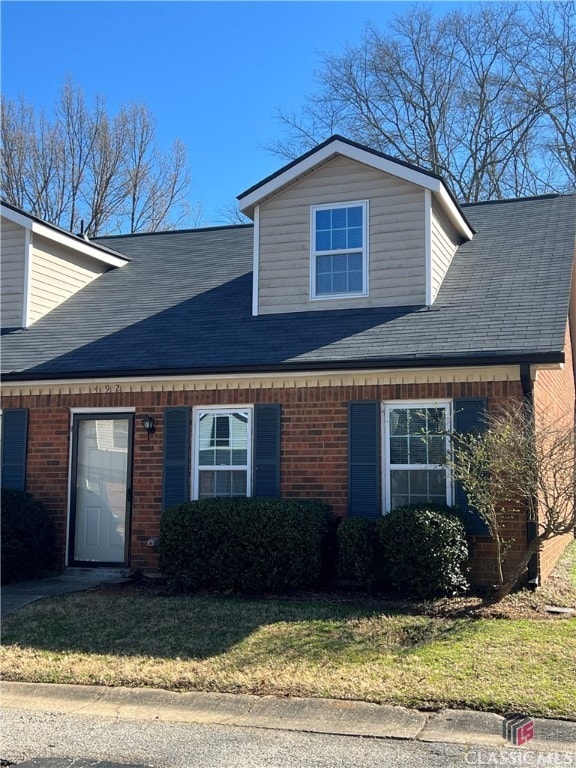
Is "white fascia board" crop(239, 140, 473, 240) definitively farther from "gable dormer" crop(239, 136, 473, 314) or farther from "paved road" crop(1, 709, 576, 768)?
"paved road" crop(1, 709, 576, 768)

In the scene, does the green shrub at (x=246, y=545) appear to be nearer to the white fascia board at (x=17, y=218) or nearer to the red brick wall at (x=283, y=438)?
the red brick wall at (x=283, y=438)

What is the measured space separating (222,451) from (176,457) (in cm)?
63

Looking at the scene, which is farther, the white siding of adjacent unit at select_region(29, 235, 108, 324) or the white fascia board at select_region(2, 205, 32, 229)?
the white siding of adjacent unit at select_region(29, 235, 108, 324)

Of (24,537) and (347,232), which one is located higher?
(347,232)

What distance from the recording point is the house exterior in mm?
9680

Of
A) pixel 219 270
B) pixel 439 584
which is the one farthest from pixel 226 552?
pixel 219 270

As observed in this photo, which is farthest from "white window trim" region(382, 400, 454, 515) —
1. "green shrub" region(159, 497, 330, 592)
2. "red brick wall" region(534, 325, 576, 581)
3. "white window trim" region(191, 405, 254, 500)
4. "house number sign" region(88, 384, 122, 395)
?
"house number sign" region(88, 384, 122, 395)

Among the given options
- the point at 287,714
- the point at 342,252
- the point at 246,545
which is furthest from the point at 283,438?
the point at 287,714

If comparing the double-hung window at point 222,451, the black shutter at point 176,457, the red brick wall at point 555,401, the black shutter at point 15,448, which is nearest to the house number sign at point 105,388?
the black shutter at point 176,457

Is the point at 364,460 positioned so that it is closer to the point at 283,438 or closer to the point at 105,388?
the point at 283,438

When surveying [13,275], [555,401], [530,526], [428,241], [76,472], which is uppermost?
[428,241]

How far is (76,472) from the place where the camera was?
11172 mm

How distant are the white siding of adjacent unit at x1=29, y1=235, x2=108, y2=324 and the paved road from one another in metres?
8.85

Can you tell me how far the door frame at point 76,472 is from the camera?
1088cm
